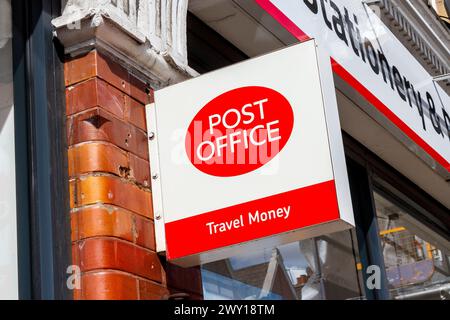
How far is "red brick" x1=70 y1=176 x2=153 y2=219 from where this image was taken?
9.84ft

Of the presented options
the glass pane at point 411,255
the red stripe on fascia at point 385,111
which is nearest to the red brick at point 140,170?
the red stripe on fascia at point 385,111

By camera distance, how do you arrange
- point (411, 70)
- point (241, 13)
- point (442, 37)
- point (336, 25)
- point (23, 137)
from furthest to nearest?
point (442, 37) < point (411, 70) < point (336, 25) < point (241, 13) < point (23, 137)

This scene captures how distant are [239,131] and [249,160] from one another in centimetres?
10

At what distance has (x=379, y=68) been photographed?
5152 millimetres

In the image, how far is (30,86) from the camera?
3145 mm

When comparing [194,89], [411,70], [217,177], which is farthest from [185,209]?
[411,70]

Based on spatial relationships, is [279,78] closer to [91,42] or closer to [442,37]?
[91,42]

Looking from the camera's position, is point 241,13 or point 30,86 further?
point 241,13

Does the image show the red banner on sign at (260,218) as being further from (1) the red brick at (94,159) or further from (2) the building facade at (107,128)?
(1) the red brick at (94,159)

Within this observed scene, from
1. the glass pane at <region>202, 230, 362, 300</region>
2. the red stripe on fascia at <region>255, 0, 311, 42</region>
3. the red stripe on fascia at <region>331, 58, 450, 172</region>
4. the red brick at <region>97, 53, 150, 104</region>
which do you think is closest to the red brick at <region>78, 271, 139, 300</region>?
A: the red brick at <region>97, 53, 150, 104</region>

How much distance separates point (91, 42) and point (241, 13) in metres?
1.23

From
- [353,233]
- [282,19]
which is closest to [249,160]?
[282,19]

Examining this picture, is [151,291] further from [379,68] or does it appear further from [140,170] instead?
[379,68]

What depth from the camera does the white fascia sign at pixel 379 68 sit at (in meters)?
4.31
